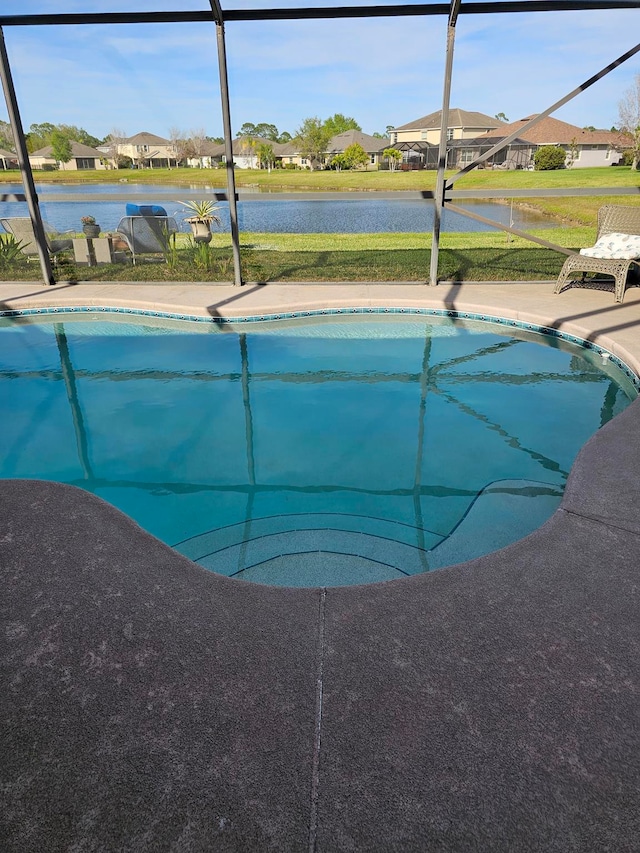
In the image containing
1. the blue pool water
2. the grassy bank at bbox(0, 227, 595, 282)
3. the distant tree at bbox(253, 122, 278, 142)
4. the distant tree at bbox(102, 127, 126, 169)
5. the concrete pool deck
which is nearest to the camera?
the concrete pool deck

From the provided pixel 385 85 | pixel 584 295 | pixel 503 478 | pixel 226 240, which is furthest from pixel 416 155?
pixel 503 478

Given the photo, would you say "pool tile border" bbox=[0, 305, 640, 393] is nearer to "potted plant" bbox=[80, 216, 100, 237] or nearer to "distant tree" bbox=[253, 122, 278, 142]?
"potted plant" bbox=[80, 216, 100, 237]

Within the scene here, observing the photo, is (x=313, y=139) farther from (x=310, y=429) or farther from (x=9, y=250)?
(x=310, y=429)

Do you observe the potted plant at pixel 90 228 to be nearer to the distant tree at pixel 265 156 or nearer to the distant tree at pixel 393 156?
the distant tree at pixel 393 156

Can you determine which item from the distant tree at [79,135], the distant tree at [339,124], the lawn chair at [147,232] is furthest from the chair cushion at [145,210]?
the distant tree at [339,124]

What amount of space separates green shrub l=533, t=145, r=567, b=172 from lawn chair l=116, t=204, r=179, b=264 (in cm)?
3671

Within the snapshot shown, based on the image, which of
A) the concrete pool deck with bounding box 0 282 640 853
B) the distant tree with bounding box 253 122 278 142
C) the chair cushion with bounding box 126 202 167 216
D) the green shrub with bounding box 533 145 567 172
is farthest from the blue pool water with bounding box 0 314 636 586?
the distant tree with bounding box 253 122 278 142

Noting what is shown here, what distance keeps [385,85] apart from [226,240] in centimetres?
872

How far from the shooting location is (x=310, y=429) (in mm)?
4910

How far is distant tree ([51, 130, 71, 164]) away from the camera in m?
53.4

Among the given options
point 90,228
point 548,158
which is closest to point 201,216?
point 90,228

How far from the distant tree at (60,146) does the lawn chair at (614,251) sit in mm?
58398

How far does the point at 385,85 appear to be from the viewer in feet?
58.1

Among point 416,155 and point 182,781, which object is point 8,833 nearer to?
point 182,781
